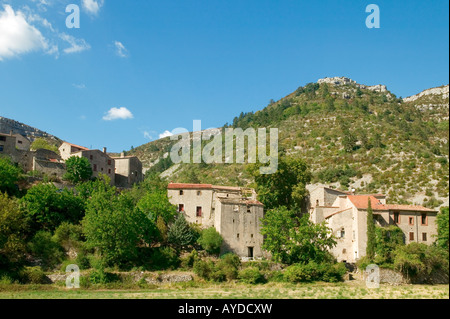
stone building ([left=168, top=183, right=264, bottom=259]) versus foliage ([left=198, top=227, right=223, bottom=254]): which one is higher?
stone building ([left=168, top=183, right=264, bottom=259])

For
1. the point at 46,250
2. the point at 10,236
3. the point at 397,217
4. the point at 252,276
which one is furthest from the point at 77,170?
the point at 397,217

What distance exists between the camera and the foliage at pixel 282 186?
49344mm

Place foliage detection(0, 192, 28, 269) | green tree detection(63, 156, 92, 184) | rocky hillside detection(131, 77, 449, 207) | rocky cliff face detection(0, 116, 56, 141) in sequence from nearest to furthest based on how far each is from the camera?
foliage detection(0, 192, 28, 269) < green tree detection(63, 156, 92, 184) < rocky hillside detection(131, 77, 449, 207) < rocky cliff face detection(0, 116, 56, 141)

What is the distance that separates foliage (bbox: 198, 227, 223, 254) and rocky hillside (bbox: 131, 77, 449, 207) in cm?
3102

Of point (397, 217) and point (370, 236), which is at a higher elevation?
point (397, 217)

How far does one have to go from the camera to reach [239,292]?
32250mm

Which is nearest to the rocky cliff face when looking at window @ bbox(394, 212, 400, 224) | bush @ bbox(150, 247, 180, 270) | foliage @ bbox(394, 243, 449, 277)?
bush @ bbox(150, 247, 180, 270)

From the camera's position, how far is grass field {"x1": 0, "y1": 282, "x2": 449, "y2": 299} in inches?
1147

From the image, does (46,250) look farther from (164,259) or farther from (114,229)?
(164,259)

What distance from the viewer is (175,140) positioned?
183875mm

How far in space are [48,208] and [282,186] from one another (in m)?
26.1

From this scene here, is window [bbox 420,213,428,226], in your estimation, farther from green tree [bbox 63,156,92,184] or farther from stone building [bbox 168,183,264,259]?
green tree [bbox 63,156,92,184]

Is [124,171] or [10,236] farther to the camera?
[124,171]

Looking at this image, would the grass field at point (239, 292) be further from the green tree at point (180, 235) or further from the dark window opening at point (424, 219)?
the dark window opening at point (424, 219)
